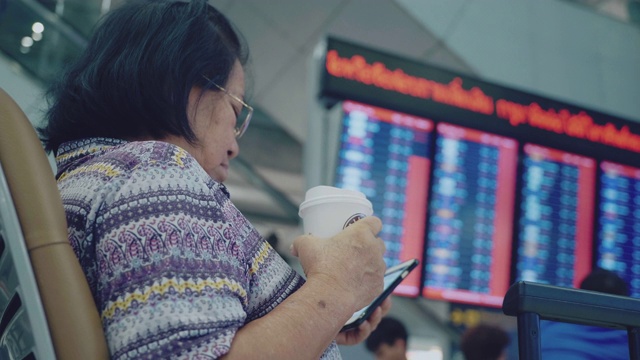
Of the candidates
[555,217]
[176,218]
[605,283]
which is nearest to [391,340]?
[555,217]

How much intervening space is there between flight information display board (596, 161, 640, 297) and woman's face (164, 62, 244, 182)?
3.39 m

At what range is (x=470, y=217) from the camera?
12.4 ft

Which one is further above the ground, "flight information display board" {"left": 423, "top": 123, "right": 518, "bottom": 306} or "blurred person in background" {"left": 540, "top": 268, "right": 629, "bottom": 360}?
"flight information display board" {"left": 423, "top": 123, "right": 518, "bottom": 306}

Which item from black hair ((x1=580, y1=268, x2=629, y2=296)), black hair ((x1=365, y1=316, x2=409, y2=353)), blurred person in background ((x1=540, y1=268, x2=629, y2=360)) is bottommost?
blurred person in background ((x1=540, y1=268, x2=629, y2=360))

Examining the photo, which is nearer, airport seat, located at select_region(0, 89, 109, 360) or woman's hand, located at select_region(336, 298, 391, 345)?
airport seat, located at select_region(0, 89, 109, 360)

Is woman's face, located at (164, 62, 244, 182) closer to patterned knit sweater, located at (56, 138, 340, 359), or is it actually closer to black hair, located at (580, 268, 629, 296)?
patterned knit sweater, located at (56, 138, 340, 359)

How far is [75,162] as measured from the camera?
104 cm

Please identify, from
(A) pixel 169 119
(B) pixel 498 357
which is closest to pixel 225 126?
(A) pixel 169 119

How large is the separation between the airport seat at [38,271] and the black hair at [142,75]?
9.1 inches

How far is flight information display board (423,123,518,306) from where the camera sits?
12.0ft

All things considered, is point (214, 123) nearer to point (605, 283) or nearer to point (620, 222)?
point (605, 283)

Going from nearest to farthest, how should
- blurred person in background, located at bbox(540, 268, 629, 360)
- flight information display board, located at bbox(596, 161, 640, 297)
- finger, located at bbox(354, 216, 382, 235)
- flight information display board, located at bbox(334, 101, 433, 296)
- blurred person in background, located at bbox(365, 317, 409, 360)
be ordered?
1. finger, located at bbox(354, 216, 382, 235)
2. blurred person in background, located at bbox(540, 268, 629, 360)
3. flight information display board, located at bbox(334, 101, 433, 296)
4. blurred person in background, located at bbox(365, 317, 409, 360)
5. flight information display board, located at bbox(596, 161, 640, 297)

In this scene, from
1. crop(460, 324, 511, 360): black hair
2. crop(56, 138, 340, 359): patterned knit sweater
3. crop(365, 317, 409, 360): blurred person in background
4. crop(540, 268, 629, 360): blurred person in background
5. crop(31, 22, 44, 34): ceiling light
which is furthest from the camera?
crop(31, 22, 44, 34): ceiling light

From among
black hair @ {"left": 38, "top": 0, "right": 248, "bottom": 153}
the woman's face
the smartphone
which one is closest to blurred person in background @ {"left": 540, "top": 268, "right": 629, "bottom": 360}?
the smartphone
